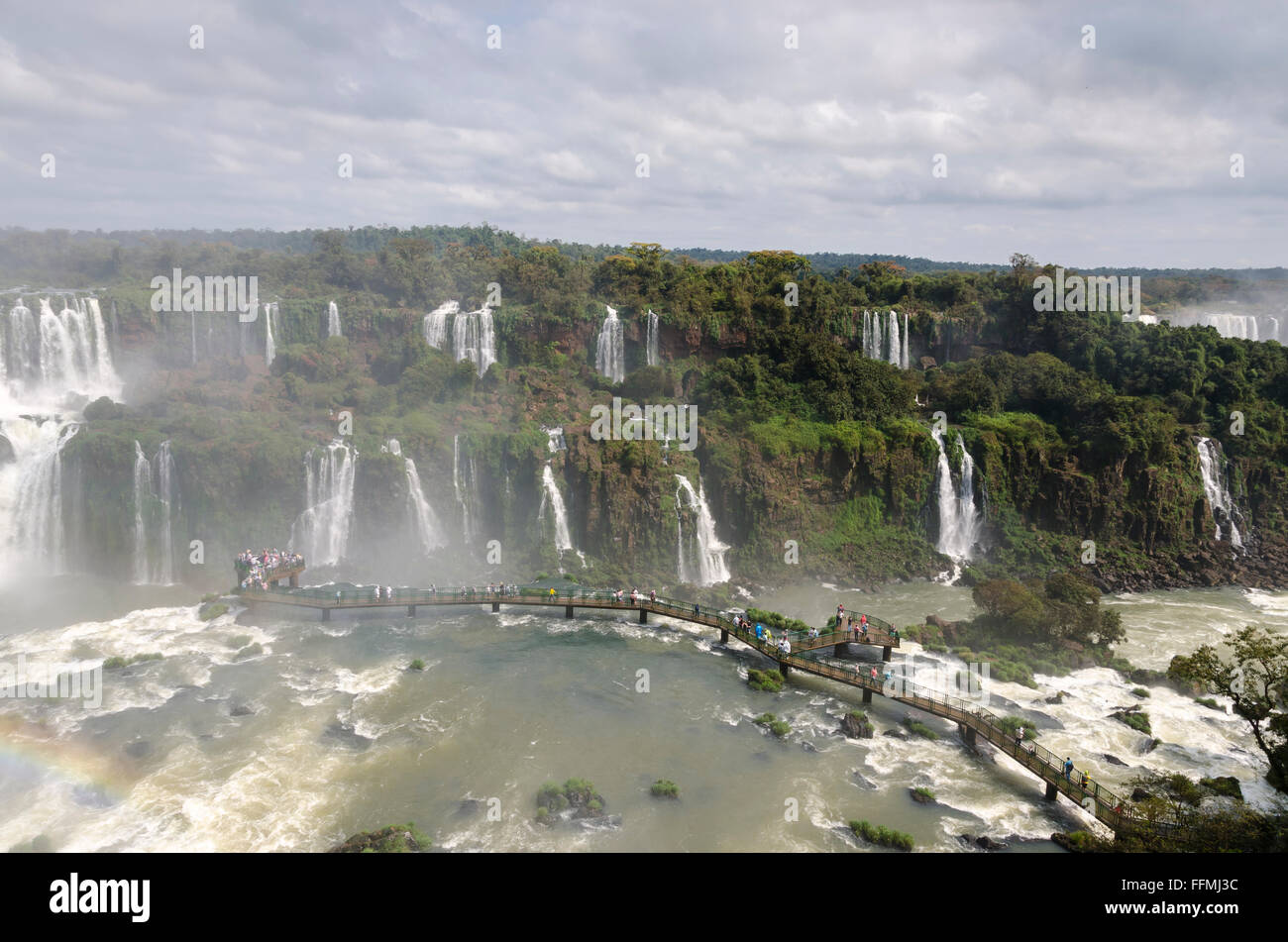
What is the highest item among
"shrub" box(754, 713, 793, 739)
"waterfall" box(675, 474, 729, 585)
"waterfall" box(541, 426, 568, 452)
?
"waterfall" box(541, 426, 568, 452)

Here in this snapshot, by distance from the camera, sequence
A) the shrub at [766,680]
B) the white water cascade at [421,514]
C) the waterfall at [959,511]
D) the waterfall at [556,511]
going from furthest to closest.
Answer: the waterfall at [959,511], the waterfall at [556,511], the white water cascade at [421,514], the shrub at [766,680]

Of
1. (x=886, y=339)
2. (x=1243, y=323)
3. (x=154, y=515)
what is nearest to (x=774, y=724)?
(x=154, y=515)

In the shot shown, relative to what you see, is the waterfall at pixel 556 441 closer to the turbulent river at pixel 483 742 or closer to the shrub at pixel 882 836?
the turbulent river at pixel 483 742

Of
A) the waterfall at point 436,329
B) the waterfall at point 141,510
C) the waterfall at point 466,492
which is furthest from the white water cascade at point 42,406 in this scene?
the waterfall at point 436,329

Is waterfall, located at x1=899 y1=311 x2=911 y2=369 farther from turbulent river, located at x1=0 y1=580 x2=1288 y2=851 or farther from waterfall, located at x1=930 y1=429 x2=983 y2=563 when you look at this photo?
turbulent river, located at x1=0 y1=580 x2=1288 y2=851

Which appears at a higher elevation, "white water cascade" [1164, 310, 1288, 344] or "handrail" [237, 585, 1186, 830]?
"white water cascade" [1164, 310, 1288, 344]

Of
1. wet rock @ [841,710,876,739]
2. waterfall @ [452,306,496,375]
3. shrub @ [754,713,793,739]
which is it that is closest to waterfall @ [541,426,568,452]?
waterfall @ [452,306,496,375]
